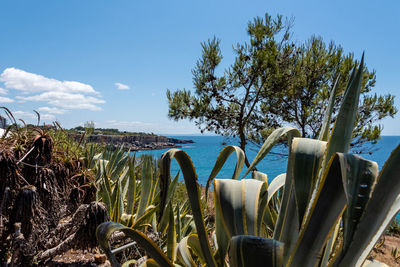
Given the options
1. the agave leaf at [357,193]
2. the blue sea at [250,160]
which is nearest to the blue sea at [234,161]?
the blue sea at [250,160]

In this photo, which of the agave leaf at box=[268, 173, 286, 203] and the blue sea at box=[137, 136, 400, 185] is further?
the blue sea at box=[137, 136, 400, 185]

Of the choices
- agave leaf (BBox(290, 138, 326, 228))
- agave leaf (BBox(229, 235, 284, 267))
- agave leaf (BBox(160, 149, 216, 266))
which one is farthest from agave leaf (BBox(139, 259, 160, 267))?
agave leaf (BBox(290, 138, 326, 228))

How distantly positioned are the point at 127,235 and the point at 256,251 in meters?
0.43

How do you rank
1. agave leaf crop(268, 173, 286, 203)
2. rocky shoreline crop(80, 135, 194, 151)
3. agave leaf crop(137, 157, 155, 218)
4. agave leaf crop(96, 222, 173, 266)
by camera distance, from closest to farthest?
1. agave leaf crop(96, 222, 173, 266)
2. agave leaf crop(268, 173, 286, 203)
3. agave leaf crop(137, 157, 155, 218)
4. rocky shoreline crop(80, 135, 194, 151)

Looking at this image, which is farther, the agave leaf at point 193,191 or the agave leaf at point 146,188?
the agave leaf at point 146,188

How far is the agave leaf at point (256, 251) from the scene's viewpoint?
1.89 ft

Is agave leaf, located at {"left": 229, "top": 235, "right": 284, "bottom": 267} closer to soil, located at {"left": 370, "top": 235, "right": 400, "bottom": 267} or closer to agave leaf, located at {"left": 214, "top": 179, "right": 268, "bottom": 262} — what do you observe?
agave leaf, located at {"left": 214, "top": 179, "right": 268, "bottom": 262}

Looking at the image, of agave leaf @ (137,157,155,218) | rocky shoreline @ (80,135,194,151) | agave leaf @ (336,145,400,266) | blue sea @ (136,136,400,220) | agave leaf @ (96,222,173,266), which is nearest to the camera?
agave leaf @ (336,145,400,266)

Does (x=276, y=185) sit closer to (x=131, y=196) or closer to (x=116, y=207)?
(x=116, y=207)

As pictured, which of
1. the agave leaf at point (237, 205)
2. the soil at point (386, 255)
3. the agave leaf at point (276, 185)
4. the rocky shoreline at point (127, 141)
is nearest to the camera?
the agave leaf at point (237, 205)

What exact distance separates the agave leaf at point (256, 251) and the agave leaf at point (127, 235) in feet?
1.07

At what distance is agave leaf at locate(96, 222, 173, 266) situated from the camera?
2.47 ft

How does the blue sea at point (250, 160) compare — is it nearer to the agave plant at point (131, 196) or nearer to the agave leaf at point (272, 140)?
the agave plant at point (131, 196)

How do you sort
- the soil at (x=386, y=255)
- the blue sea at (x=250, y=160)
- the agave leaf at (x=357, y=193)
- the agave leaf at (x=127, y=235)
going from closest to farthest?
the agave leaf at (x=357, y=193) < the agave leaf at (x=127, y=235) < the soil at (x=386, y=255) < the blue sea at (x=250, y=160)
